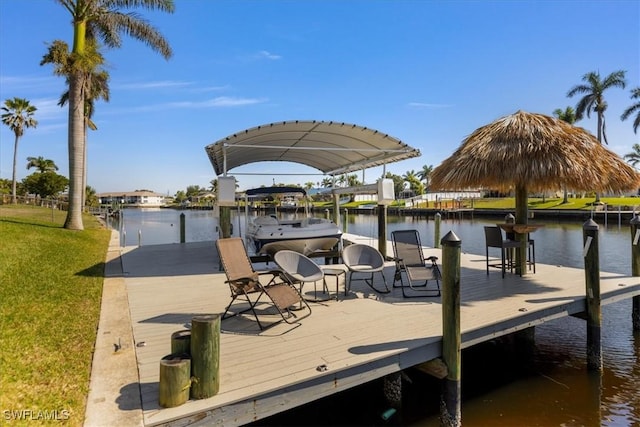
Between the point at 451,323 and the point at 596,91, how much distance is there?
48.4m

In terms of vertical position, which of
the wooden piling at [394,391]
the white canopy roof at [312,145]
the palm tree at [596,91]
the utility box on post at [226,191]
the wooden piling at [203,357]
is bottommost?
the wooden piling at [394,391]

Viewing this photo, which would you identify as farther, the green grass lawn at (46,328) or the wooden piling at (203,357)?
the green grass lawn at (46,328)

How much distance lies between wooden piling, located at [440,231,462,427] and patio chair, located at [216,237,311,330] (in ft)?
5.84

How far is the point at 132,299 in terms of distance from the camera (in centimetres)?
589

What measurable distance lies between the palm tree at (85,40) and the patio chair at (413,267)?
14216mm

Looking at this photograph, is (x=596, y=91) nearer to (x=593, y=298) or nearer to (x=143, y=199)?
(x=593, y=298)

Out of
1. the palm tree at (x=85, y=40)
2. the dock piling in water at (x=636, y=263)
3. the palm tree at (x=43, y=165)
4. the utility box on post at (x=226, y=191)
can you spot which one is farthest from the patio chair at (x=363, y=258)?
the palm tree at (x=43, y=165)

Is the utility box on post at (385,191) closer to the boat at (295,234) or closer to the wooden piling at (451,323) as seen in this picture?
the boat at (295,234)

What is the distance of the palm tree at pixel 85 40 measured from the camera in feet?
48.3

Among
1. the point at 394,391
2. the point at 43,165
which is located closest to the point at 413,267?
the point at 394,391

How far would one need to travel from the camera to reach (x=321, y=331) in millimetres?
4336

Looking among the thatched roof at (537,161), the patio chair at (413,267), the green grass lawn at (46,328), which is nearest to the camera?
the green grass lawn at (46,328)

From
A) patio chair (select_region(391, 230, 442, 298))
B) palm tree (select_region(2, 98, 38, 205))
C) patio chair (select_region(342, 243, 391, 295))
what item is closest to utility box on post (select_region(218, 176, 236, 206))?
patio chair (select_region(342, 243, 391, 295))

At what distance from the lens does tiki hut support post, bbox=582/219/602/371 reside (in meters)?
5.55
